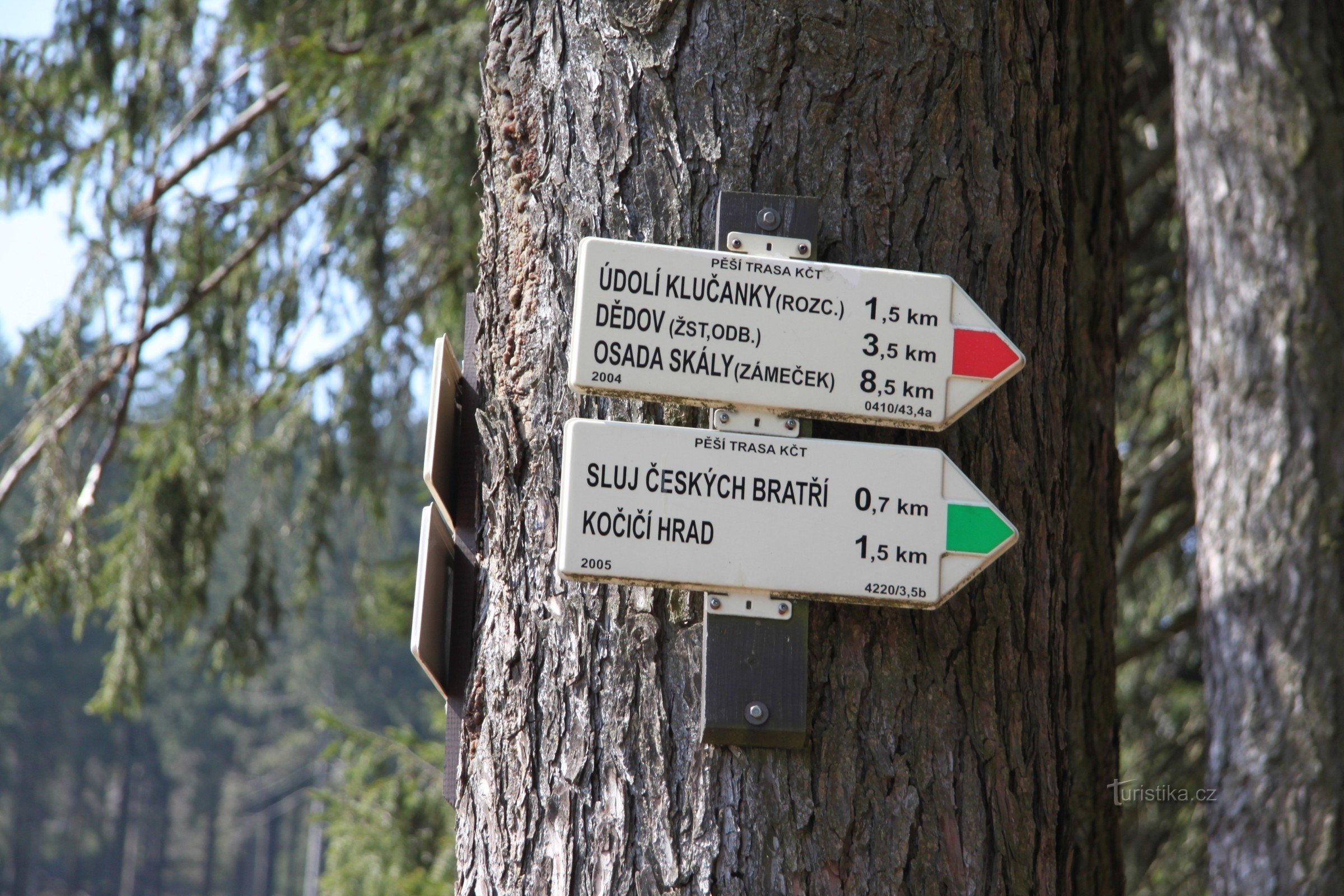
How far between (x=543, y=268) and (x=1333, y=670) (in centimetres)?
291

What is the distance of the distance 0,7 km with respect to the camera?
1.15m

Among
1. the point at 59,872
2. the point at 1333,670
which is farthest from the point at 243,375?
the point at 59,872

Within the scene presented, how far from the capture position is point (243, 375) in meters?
4.99

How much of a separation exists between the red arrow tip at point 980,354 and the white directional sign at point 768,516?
0.11m

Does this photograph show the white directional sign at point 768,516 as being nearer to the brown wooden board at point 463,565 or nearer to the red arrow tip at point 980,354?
the red arrow tip at point 980,354

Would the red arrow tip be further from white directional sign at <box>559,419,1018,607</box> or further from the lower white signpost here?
white directional sign at <box>559,419,1018,607</box>

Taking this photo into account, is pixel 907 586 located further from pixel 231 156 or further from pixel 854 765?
pixel 231 156

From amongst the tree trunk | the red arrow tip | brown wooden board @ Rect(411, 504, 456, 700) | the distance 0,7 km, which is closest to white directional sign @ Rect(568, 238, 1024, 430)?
the red arrow tip

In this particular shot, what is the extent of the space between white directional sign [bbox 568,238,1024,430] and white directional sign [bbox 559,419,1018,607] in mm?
47

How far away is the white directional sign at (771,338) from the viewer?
1174mm

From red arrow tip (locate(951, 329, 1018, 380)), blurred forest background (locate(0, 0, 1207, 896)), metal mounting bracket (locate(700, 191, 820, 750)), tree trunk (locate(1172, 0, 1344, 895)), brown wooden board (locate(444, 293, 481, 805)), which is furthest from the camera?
blurred forest background (locate(0, 0, 1207, 896))

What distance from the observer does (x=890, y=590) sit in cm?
115

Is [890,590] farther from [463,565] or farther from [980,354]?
[463,565]

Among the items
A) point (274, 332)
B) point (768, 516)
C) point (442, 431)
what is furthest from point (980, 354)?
point (274, 332)
